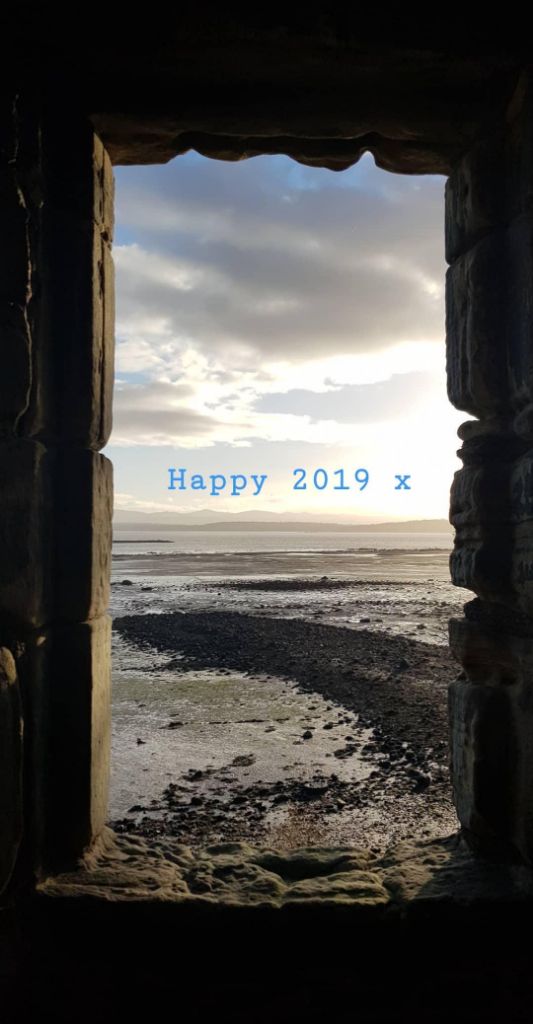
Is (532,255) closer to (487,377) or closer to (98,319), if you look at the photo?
(487,377)

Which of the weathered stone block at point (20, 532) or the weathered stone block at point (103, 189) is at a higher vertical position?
the weathered stone block at point (103, 189)

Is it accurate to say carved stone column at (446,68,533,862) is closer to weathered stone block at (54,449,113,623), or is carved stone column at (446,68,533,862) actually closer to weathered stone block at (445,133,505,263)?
weathered stone block at (445,133,505,263)

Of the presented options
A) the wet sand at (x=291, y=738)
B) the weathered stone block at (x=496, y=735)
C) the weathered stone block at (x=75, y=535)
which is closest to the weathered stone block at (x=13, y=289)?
the weathered stone block at (x=75, y=535)

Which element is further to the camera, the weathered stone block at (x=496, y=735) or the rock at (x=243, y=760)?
the rock at (x=243, y=760)

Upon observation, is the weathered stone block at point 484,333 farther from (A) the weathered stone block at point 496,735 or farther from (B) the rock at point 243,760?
(B) the rock at point 243,760

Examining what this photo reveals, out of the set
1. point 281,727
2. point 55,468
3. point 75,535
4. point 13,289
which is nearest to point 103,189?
point 13,289

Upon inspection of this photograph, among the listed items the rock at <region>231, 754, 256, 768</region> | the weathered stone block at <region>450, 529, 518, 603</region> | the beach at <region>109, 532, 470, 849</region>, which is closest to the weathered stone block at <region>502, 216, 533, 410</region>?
the weathered stone block at <region>450, 529, 518, 603</region>

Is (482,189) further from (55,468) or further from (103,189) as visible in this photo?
(55,468)
